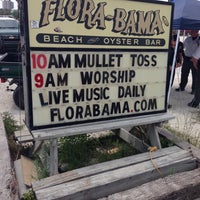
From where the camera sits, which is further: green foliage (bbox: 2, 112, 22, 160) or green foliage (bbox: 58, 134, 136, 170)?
green foliage (bbox: 2, 112, 22, 160)

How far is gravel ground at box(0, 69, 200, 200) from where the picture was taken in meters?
3.06

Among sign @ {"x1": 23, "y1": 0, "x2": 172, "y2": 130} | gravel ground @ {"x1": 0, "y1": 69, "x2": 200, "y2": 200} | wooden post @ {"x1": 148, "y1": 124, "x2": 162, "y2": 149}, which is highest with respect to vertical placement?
sign @ {"x1": 23, "y1": 0, "x2": 172, "y2": 130}

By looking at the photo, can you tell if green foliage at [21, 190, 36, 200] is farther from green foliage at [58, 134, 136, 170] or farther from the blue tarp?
the blue tarp

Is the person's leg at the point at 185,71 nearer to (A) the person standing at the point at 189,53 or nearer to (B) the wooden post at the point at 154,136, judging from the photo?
(A) the person standing at the point at 189,53

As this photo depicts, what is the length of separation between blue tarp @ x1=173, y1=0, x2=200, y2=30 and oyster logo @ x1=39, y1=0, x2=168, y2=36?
3623 mm

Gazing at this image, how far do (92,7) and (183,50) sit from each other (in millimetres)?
6530

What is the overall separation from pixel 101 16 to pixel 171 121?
3.29 metres

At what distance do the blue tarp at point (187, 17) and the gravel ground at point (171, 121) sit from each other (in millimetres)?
1878

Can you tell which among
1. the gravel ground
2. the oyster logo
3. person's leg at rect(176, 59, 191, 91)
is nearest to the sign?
the oyster logo

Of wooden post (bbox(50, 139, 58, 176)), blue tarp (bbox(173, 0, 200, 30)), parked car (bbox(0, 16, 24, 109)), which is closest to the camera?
wooden post (bbox(50, 139, 58, 176))

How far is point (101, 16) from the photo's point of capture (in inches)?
127

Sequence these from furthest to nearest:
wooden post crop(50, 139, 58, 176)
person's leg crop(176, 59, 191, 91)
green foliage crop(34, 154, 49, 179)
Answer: person's leg crop(176, 59, 191, 91)
green foliage crop(34, 154, 49, 179)
wooden post crop(50, 139, 58, 176)

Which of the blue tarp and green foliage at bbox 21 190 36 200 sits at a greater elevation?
the blue tarp

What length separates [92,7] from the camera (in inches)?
124
